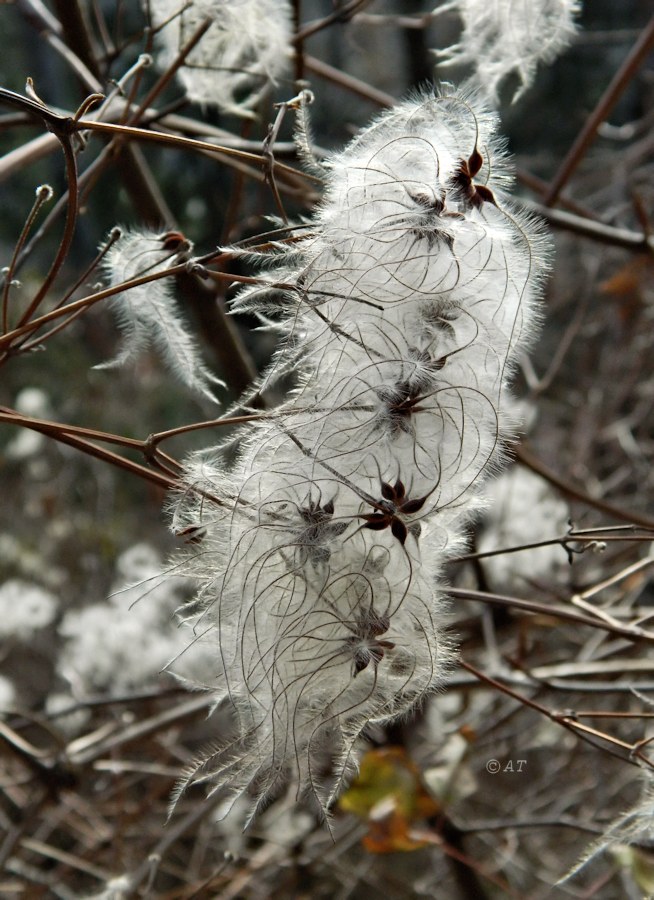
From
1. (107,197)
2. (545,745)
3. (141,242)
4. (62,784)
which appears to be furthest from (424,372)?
(107,197)

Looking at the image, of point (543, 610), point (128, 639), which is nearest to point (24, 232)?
point (543, 610)

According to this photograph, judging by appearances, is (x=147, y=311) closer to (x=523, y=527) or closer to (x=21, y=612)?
(x=523, y=527)

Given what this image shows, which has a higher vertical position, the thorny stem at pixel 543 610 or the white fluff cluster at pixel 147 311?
the white fluff cluster at pixel 147 311

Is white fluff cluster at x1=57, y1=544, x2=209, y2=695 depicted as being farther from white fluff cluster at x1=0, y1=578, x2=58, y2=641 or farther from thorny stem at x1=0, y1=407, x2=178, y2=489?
thorny stem at x1=0, y1=407, x2=178, y2=489

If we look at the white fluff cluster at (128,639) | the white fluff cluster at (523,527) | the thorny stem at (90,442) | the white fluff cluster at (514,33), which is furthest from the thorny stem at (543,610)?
the white fluff cluster at (128,639)

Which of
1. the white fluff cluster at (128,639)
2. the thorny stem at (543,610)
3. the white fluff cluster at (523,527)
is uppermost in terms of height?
the thorny stem at (543,610)

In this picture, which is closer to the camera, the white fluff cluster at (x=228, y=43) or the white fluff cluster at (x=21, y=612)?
the white fluff cluster at (x=228, y=43)

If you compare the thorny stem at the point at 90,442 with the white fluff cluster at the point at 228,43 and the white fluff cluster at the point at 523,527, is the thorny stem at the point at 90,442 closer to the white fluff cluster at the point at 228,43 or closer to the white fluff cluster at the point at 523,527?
the white fluff cluster at the point at 228,43

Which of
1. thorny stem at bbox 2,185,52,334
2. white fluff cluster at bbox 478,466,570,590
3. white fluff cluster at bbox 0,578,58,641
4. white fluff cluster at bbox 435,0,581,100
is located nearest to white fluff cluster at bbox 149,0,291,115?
white fluff cluster at bbox 435,0,581,100
